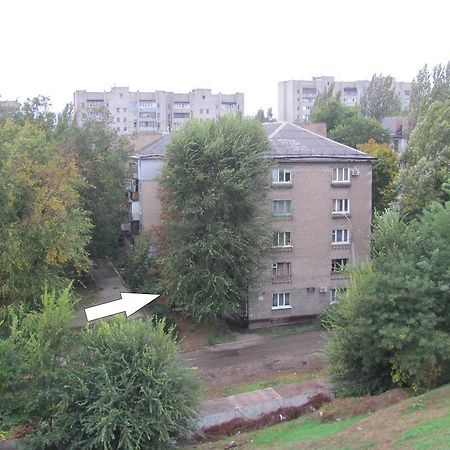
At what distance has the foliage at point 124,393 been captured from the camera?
548 inches

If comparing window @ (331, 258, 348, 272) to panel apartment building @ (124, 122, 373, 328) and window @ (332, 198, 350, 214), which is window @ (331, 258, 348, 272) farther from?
window @ (332, 198, 350, 214)

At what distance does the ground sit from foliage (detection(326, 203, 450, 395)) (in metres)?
2.96

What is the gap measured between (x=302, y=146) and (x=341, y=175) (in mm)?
2551

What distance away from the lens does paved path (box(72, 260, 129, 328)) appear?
101ft

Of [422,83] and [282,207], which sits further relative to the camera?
[422,83]

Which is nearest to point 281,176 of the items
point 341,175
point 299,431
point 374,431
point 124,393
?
point 341,175

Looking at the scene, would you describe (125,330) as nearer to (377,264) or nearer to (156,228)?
(377,264)

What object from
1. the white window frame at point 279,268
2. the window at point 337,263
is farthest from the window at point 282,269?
the window at point 337,263

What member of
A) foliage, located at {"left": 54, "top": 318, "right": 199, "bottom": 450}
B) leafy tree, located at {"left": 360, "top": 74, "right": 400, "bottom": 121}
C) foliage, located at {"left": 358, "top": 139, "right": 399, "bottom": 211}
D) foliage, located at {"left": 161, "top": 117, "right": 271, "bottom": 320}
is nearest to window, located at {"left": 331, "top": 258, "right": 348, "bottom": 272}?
foliage, located at {"left": 161, "top": 117, "right": 271, "bottom": 320}

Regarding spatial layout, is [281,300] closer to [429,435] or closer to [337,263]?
[337,263]

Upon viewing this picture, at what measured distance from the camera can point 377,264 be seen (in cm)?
1898

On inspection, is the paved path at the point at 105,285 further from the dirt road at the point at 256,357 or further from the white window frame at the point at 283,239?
the white window frame at the point at 283,239

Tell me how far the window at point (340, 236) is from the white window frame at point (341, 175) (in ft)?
8.52

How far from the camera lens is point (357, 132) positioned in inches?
1921
